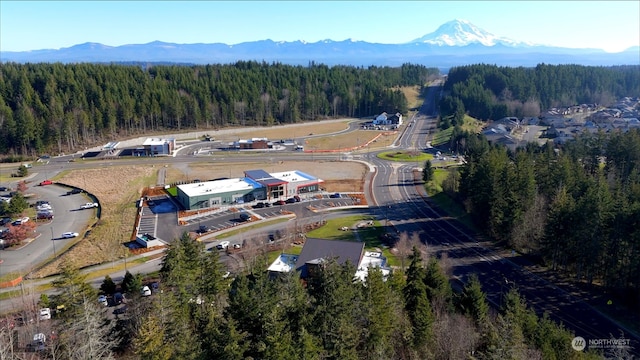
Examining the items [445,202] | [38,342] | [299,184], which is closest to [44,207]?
[299,184]

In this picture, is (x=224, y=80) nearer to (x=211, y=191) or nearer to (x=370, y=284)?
(x=211, y=191)

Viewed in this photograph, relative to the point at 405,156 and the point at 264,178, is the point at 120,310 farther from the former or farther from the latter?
the point at 405,156

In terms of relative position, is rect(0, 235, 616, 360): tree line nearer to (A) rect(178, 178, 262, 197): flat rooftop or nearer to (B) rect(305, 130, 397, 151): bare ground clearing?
(A) rect(178, 178, 262, 197): flat rooftop

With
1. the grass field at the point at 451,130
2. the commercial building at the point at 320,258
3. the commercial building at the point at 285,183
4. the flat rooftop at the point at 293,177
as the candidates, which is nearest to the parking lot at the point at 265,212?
the commercial building at the point at 285,183

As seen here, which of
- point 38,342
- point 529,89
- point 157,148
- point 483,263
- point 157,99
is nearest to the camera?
point 38,342

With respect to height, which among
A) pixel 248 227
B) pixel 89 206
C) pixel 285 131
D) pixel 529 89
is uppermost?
pixel 529 89
